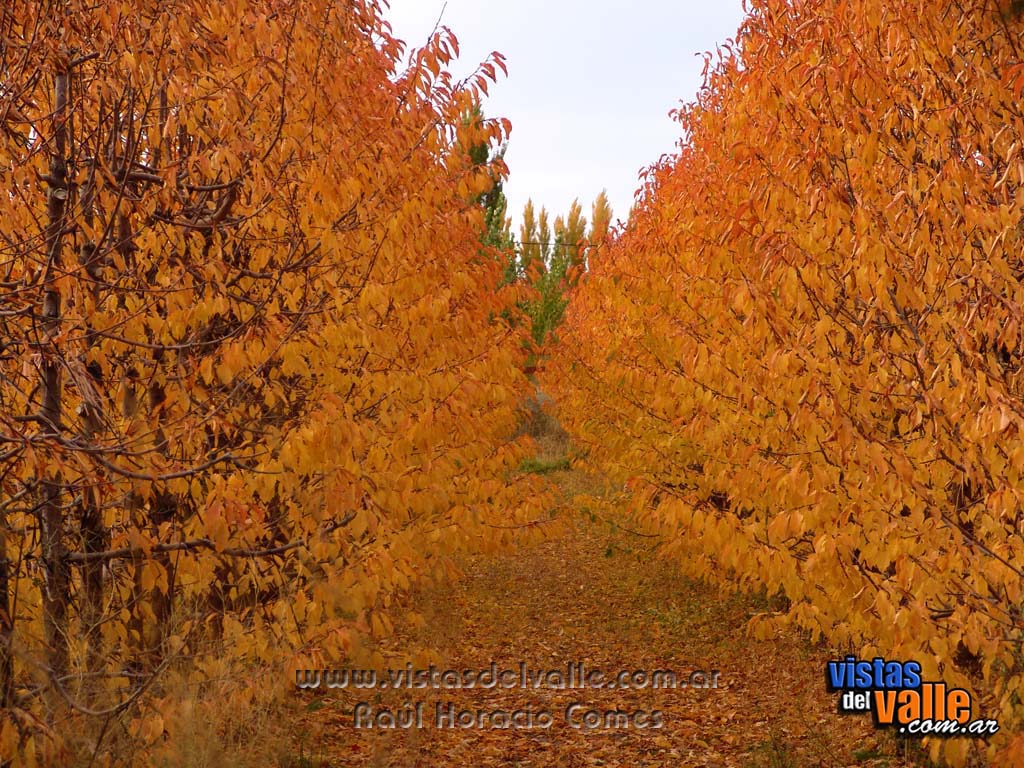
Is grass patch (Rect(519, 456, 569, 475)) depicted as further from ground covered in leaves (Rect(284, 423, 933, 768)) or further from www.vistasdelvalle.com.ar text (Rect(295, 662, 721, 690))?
www.vistasdelvalle.com.ar text (Rect(295, 662, 721, 690))

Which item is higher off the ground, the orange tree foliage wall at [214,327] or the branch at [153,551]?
the orange tree foliage wall at [214,327]

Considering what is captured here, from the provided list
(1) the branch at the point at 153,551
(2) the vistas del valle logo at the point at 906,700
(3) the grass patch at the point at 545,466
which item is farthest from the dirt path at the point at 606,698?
(3) the grass patch at the point at 545,466

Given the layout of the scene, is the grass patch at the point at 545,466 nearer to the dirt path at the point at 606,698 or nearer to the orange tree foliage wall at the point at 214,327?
the dirt path at the point at 606,698

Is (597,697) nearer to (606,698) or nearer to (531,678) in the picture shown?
(606,698)

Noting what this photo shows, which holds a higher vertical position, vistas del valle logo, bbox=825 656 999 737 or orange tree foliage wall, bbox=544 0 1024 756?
orange tree foliage wall, bbox=544 0 1024 756

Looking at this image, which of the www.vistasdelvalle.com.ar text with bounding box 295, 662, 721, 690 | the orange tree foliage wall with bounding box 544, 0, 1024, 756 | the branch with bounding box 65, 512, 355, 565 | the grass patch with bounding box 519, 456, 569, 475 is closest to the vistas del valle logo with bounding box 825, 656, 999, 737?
the orange tree foliage wall with bounding box 544, 0, 1024, 756

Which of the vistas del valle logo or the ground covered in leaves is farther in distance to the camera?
the ground covered in leaves

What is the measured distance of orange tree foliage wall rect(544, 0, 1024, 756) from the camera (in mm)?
3584

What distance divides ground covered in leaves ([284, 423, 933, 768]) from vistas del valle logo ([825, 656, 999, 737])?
1.54ft

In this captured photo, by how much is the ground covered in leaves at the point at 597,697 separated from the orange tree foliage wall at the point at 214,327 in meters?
1.05

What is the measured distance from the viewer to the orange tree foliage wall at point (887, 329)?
3584 millimetres

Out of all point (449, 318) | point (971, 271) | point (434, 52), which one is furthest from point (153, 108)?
point (971, 271)

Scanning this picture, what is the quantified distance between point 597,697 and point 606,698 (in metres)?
0.08

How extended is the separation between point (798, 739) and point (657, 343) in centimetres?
388
